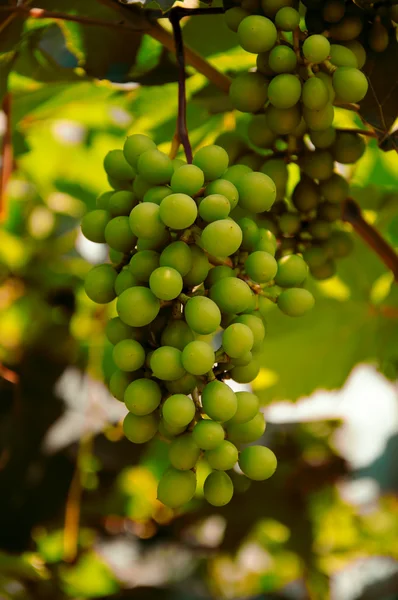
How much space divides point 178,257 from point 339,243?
346mm

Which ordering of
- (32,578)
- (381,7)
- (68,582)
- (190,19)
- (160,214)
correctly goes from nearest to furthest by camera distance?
(160,214) < (381,7) < (190,19) < (32,578) < (68,582)

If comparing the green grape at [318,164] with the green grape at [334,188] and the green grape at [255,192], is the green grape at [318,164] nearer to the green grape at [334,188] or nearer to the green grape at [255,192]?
the green grape at [334,188]

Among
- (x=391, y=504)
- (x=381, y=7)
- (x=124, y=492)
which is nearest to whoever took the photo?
(x=381, y=7)

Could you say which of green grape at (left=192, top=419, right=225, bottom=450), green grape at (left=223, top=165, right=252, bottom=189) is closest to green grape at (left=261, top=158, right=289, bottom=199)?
green grape at (left=223, top=165, right=252, bottom=189)

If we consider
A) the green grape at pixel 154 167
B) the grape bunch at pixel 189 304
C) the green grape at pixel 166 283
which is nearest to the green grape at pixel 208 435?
the grape bunch at pixel 189 304

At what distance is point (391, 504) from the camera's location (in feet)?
5.65

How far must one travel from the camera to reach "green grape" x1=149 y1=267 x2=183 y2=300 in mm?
542

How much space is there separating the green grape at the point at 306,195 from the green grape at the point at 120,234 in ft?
0.81

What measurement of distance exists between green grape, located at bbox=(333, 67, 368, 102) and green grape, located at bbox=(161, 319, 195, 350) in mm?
260

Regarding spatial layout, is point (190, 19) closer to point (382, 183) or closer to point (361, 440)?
point (382, 183)

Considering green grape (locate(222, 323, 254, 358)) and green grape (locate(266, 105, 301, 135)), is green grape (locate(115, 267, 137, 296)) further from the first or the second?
green grape (locate(266, 105, 301, 135))

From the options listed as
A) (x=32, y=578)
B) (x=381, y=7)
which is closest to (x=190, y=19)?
(x=381, y=7)

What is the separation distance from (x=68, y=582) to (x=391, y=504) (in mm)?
840

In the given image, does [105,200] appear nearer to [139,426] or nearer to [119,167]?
[119,167]
